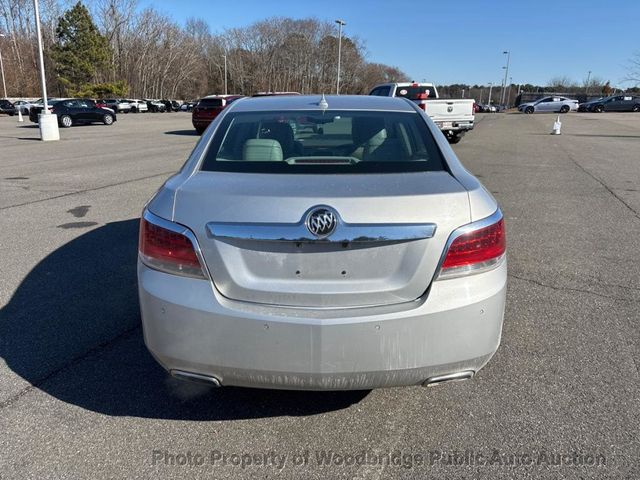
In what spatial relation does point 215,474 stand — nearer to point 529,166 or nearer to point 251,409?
point 251,409

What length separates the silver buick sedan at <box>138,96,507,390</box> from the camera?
2154 millimetres

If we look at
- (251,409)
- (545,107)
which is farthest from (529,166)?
(545,107)

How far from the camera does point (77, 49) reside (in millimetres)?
69188

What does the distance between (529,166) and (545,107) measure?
5027 centimetres

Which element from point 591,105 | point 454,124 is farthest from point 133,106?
point 591,105

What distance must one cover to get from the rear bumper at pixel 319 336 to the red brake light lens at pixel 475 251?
56 mm

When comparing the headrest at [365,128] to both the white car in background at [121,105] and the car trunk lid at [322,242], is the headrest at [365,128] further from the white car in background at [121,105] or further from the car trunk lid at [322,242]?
the white car in background at [121,105]

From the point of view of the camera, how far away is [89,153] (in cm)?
1541

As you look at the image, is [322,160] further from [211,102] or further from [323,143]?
[211,102]

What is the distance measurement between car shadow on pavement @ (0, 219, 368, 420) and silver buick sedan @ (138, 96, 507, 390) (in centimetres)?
58

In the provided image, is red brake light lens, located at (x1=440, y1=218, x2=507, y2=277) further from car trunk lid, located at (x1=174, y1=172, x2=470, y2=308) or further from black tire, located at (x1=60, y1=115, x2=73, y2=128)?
black tire, located at (x1=60, y1=115, x2=73, y2=128)

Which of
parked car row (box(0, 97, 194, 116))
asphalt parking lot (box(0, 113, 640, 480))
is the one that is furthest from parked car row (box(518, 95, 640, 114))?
asphalt parking lot (box(0, 113, 640, 480))

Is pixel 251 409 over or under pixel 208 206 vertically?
under

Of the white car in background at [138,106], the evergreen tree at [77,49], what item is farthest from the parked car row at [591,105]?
the evergreen tree at [77,49]
